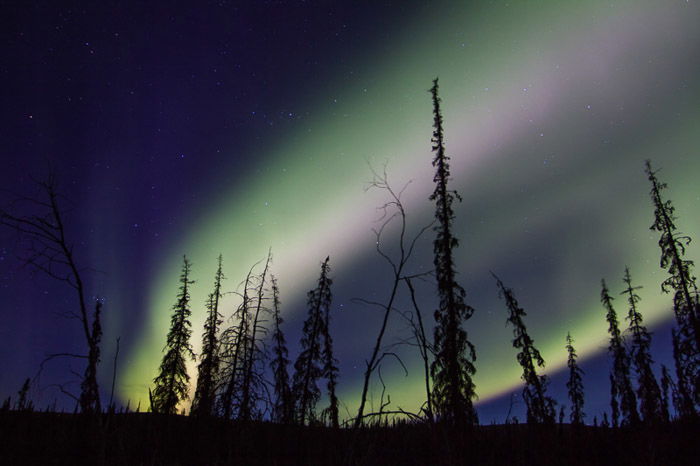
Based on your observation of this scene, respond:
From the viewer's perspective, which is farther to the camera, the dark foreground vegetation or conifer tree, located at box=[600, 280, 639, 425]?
conifer tree, located at box=[600, 280, 639, 425]

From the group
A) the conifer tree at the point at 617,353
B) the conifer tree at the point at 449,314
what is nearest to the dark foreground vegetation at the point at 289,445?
the conifer tree at the point at 449,314

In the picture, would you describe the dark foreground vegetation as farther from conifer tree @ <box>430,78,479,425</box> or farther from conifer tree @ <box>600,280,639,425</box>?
conifer tree @ <box>600,280,639,425</box>

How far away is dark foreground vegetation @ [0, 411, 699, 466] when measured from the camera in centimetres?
425

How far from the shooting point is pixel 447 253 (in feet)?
82.2

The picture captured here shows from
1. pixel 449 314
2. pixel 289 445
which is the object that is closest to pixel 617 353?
pixel 449 314

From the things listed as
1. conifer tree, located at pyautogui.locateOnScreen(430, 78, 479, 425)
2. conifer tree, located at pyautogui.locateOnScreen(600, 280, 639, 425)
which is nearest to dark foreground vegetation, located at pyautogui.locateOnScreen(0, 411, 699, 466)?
conifer tree, located at pyautogui.locateOnScreen(430, 78, 479, 425)

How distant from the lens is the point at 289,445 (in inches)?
220

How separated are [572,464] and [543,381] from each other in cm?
2459

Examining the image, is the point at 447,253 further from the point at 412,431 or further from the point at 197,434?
the point at 197,434

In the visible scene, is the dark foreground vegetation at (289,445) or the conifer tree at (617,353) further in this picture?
the conifer tree at (617,353)

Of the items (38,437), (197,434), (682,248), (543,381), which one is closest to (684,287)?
(682,248)

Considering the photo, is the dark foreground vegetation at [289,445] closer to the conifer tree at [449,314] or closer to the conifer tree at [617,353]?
Result: the conifer tree at [449,314]

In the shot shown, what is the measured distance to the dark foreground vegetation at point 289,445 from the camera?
4.25 metres

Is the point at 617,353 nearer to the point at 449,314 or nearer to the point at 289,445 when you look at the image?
the point at 449,314
